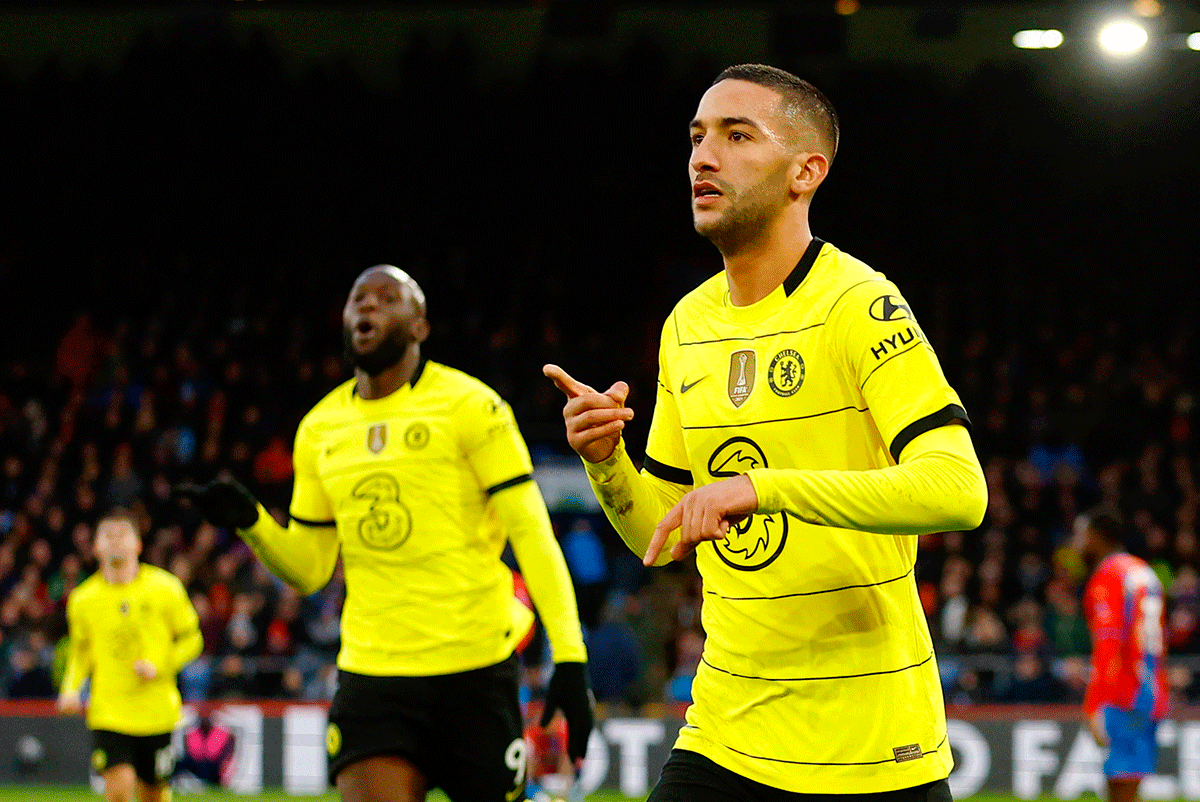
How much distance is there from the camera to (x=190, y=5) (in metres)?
19.7

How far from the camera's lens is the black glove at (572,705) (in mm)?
4848

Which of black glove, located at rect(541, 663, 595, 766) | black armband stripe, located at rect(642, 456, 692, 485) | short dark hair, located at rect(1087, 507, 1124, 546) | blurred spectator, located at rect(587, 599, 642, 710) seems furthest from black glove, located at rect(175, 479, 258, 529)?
blurred spectator, located at rect(587, 599, 642, 710)

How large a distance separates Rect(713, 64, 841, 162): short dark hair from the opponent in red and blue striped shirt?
6.56 m

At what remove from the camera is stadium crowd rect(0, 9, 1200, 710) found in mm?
16766

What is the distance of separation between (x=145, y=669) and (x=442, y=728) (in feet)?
14.9

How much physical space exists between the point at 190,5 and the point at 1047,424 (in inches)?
474

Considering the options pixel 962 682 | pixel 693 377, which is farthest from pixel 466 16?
pixel 693 377

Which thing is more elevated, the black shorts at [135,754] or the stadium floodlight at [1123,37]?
the stadium floodlight at [1123,37]

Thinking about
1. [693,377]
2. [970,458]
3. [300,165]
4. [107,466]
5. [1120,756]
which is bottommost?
[1120,756]

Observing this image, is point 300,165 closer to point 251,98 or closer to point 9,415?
point 251,98

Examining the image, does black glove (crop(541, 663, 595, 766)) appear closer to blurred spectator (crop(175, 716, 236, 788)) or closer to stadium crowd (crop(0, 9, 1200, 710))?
blurred spectator (crop(175, 716, 236, 788))

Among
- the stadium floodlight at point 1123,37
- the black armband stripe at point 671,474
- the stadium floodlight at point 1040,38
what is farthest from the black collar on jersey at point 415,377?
the stadium floodlight at point 1040,38

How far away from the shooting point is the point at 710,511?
249 centimetres

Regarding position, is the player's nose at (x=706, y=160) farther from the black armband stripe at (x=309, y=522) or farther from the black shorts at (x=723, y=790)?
the black armband stripe at (x=309, y=522)
